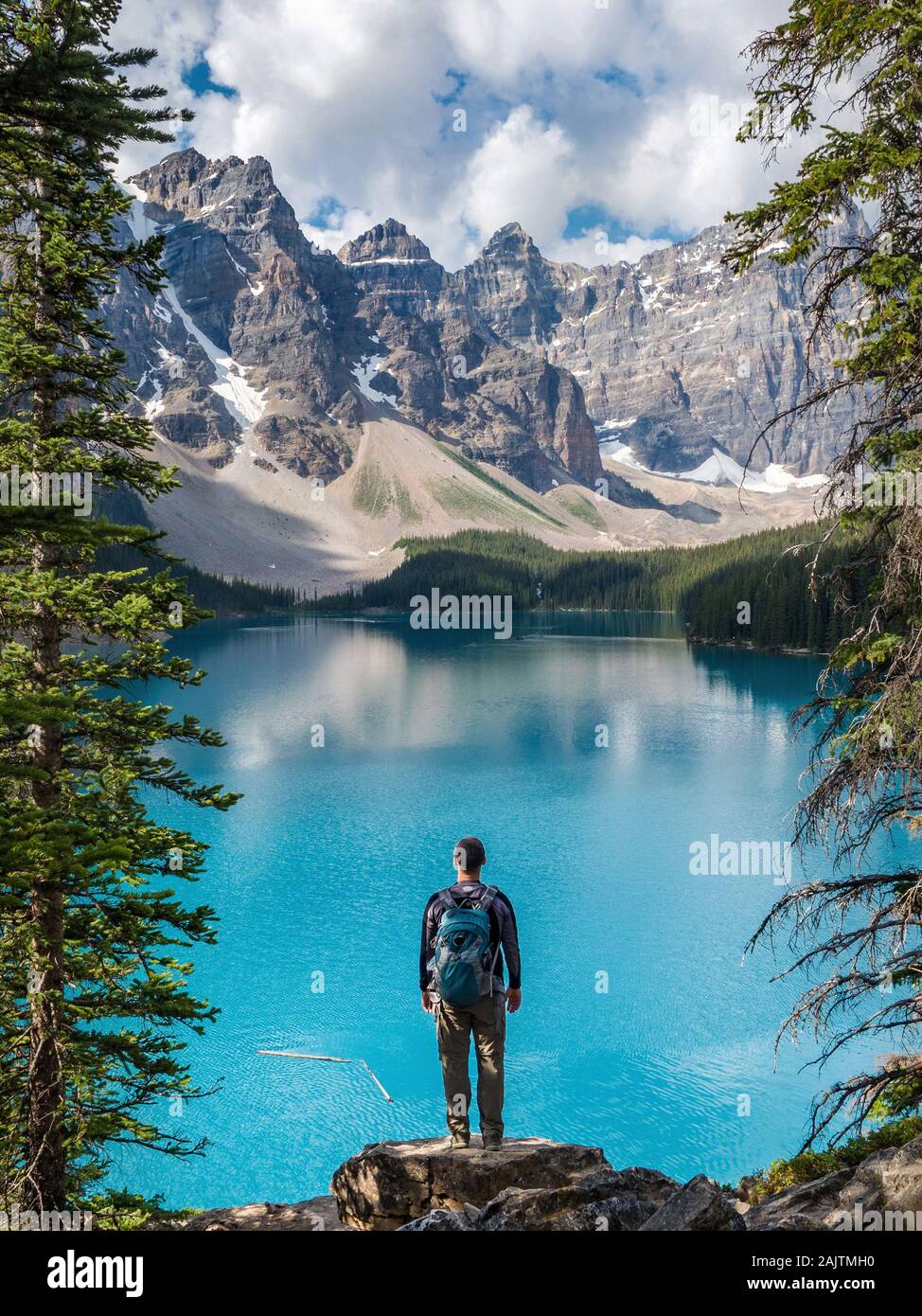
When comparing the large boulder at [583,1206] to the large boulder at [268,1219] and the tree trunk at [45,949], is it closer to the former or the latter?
the large boulder at [268,1219]

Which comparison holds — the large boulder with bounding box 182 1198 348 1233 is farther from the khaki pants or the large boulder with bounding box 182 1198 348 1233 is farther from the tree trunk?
the khaki pants

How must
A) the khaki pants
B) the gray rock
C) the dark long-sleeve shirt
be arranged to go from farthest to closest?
the khaki pants → the dark long-sleeve shirt → the gray rock

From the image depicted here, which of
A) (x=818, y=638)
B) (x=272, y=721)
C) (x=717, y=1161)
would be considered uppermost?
(x=818, y=638)

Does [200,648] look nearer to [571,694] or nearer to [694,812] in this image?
[571,694]

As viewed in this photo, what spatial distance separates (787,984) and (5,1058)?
21.1 metres

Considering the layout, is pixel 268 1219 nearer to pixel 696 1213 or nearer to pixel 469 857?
pixel 469 857

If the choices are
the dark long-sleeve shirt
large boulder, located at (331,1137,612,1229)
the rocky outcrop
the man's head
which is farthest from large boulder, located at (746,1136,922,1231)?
the man's head

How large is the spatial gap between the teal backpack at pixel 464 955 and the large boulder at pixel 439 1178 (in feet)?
5.28

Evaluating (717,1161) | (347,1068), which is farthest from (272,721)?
(717,1161)

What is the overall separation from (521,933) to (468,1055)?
1937 centimetres

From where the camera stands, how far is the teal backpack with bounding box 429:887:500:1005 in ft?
24.4

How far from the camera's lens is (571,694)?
74.9 m

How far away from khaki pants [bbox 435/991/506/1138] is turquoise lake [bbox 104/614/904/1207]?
9.80 m

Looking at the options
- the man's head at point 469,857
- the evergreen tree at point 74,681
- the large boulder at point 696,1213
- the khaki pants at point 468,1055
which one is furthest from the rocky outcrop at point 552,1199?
the man's head at point 469,857
